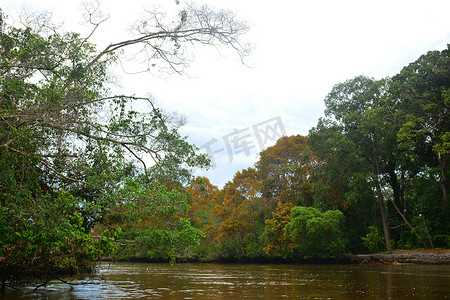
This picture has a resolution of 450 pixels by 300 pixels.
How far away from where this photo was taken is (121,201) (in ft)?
26.6

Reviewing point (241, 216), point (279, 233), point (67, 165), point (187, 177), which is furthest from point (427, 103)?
point (67, 165)

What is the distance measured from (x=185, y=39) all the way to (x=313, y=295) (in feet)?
23.2

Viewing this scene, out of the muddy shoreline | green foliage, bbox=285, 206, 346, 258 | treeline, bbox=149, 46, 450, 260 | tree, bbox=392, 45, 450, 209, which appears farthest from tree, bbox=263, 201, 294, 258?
tree, bbox=392, 45, 450, 209

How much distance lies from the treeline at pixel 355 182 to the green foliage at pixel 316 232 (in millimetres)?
68

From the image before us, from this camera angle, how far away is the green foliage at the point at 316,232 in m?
23.7

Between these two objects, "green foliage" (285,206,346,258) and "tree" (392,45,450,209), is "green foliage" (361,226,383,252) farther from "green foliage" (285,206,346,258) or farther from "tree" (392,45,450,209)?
"tree" (392,45,450,209)

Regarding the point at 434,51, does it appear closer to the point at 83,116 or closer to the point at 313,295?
the point at 313,295

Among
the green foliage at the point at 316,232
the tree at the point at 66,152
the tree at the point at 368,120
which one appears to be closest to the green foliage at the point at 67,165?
the tree at the point at 66,152

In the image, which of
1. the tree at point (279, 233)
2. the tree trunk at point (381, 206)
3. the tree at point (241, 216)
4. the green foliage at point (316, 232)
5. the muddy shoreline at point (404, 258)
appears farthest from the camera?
the tree at point (241, 216)

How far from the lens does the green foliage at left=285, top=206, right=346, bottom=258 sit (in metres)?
23.7

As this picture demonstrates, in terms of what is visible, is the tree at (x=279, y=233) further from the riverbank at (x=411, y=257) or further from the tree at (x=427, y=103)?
the tree at (x=427, y=103)

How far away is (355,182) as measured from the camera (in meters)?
24.4

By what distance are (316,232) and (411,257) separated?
565 cm

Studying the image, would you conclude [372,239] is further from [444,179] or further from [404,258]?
[444,179]
